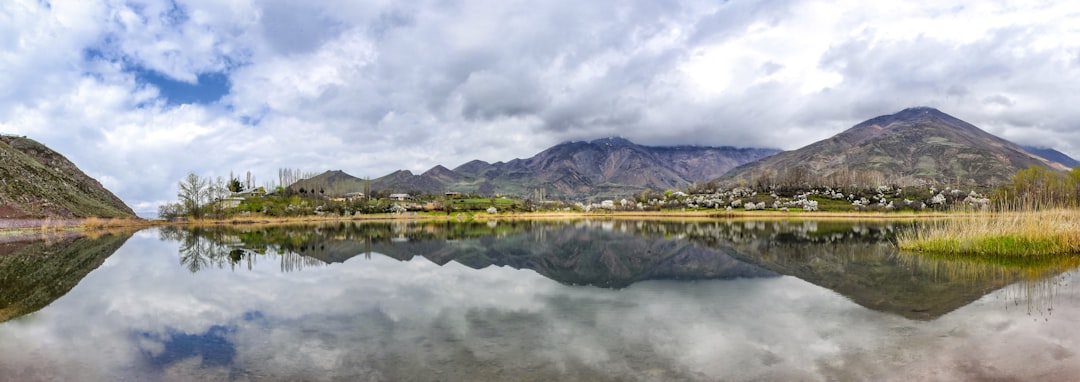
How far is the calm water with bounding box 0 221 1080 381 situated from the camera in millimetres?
8438

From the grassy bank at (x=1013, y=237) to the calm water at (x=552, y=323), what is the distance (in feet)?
6.86

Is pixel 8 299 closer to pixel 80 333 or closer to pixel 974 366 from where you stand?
pixel 80 333

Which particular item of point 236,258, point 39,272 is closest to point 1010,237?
point 236,258

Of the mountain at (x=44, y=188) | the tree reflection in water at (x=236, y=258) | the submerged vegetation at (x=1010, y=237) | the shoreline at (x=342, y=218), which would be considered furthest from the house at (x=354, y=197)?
the submerged vegetation at (x=1010, y=237)

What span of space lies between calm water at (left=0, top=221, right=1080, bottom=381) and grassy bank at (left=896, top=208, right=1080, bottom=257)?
82.4 inches

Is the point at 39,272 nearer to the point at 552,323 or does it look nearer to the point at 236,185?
the point at 552,323

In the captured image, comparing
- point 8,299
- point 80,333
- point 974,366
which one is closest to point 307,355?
point 80,333

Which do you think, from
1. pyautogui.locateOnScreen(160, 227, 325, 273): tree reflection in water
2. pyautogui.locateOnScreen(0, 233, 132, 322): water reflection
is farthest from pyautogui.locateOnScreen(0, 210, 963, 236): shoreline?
pyautogui.locateOnScreen(160, 227, 325, 273): tree reflection in water

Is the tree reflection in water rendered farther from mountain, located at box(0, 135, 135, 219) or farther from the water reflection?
mountain, located at box(0, 135, 135, 219)

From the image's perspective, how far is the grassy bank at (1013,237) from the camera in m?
21.8

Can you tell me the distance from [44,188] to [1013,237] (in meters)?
95.6

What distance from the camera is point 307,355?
372 inches

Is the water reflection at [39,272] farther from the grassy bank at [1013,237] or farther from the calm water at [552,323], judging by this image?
the grassy bank at [1013,237]

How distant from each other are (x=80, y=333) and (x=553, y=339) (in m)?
10.6
